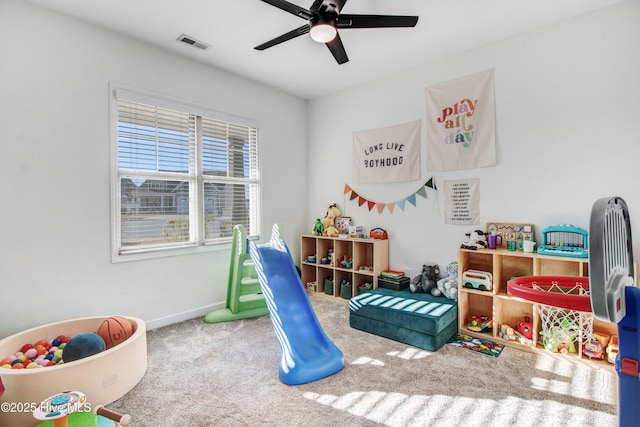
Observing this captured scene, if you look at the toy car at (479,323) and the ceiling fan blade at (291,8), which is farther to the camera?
the toy car at (479,323)

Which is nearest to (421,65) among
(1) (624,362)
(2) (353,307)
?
(2) (353,307)

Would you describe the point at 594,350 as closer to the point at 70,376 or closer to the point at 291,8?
the point at 291,8

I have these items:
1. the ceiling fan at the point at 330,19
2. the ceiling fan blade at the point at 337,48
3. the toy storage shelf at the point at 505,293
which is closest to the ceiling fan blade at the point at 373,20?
the ceiling fan at the point at 330,19

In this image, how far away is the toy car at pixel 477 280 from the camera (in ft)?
9.67

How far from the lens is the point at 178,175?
135 inches

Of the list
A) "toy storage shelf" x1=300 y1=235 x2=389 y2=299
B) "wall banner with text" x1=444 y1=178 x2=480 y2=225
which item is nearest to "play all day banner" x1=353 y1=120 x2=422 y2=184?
"wall banner with text" x1=444 y1=178 x2=480 y2=225

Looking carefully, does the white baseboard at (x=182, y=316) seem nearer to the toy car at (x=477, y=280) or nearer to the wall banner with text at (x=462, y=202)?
the toy car at (x=477, y=280)

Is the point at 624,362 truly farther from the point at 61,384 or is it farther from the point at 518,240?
the point at 61,384

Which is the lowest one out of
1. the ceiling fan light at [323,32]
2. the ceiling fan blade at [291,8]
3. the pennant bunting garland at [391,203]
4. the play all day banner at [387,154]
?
the pennant bunting garland at [391,203]

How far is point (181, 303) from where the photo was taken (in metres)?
3.45

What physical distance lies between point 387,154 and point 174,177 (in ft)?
8.24

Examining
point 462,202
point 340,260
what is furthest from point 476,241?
point 340,260

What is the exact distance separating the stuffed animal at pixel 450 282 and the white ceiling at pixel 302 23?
2.31 metres

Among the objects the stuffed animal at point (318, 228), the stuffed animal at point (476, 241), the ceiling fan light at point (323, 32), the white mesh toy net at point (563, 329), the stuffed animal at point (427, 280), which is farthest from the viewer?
the stuffed animal at point (318, 228)
